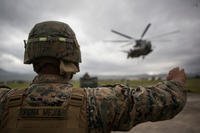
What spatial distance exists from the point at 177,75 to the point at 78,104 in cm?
95

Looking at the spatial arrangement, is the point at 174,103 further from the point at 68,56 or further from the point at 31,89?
the point at 31,89

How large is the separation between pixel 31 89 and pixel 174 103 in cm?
128

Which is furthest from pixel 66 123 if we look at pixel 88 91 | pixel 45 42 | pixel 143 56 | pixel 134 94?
pixel 143 56

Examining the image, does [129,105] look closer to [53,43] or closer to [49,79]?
[49,79]

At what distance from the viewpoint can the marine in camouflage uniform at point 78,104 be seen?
227 centimetres

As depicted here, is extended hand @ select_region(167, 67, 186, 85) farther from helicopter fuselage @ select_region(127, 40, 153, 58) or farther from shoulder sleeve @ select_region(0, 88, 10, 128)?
helicopter fuselage @ select_region(127, 40, 153, 58)

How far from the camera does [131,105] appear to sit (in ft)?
7.74

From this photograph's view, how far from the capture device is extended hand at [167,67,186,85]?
2.49 metres

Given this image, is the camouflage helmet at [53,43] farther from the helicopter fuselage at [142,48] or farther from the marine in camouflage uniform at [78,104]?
the helicopter fuselage at [142,48]

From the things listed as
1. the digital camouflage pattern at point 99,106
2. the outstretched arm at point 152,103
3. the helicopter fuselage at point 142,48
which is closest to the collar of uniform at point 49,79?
the digital camouflage pattern at point 99,106

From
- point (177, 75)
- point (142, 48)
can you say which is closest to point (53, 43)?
point (177, 75)

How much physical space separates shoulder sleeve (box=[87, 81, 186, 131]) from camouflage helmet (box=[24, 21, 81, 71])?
45cm

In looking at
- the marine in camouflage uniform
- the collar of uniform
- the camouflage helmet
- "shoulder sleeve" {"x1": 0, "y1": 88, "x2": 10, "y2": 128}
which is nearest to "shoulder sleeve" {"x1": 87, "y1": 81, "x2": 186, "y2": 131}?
the marine in camouflage uniform

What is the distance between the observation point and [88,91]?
243 cm
